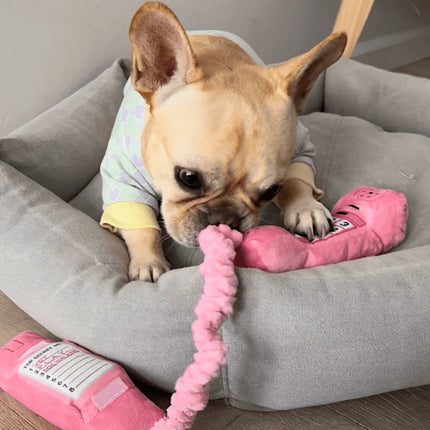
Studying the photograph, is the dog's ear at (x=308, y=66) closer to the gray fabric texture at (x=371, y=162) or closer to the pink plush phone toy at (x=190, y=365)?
the pink plush phone toy at (x=190, y=365)

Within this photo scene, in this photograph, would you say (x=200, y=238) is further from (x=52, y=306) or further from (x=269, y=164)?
(x=52, y=306)

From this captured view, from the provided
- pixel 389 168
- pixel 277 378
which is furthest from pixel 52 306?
pixel 389 168

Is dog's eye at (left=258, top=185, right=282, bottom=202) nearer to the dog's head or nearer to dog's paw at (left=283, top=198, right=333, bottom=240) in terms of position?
the dog's head

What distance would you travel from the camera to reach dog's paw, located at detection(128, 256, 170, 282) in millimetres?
1118

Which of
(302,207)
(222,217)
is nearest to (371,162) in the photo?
(302,207)

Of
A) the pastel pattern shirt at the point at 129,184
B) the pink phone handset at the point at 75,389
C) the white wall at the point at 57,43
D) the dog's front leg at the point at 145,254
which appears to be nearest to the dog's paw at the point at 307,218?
the pastel pattern shirt at the point at 129,184

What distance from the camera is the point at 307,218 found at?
1.24 meters

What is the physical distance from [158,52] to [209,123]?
0.22 metres

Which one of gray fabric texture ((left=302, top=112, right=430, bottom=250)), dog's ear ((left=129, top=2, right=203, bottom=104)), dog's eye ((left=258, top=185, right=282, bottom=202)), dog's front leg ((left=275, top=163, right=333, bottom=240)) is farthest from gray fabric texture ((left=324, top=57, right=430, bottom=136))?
dog's ear ((left=129, top=2, right=203, bottom=104))

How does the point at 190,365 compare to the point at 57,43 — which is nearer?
the point at 190,365

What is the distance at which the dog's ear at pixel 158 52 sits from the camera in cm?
102

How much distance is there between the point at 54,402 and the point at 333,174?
1109 millimetres

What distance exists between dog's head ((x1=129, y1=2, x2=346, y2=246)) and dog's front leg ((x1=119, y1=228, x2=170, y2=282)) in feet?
0.25

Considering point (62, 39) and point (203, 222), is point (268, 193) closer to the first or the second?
point (203, 222)
